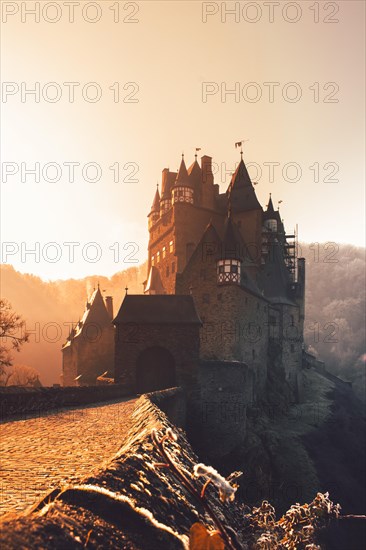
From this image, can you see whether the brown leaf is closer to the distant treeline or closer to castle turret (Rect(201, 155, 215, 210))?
castle turret (Rect(201, 155, 215, 210))

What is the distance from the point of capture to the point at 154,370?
2162 cm

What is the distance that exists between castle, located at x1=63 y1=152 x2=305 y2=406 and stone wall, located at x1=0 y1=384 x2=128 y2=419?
3.93m

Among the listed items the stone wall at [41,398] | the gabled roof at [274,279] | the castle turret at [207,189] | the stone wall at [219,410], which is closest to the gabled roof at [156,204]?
the castle turret at [207,189]

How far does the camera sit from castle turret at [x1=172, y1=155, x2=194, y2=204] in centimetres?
5116

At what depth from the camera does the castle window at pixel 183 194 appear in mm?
51062

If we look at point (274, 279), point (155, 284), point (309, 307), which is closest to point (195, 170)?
point (155, 284)

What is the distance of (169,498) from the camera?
2.29 metres

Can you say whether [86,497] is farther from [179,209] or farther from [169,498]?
[179,209]

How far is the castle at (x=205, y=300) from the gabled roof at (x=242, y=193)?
122mm

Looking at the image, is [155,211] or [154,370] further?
[155,211]

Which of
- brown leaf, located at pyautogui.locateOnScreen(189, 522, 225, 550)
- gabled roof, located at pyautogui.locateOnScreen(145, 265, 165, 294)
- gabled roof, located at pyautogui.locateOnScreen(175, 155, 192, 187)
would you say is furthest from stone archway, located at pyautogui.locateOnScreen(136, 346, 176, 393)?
gabled roof, located at pyautogui.locateOnScreen(175, 155, 192, 187)

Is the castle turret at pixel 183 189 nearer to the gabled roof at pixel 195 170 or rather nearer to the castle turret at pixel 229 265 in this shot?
the gabled roof at pixel 195 170

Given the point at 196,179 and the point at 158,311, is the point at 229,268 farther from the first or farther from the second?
the point at 196,179

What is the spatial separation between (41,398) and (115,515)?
44.5ft
